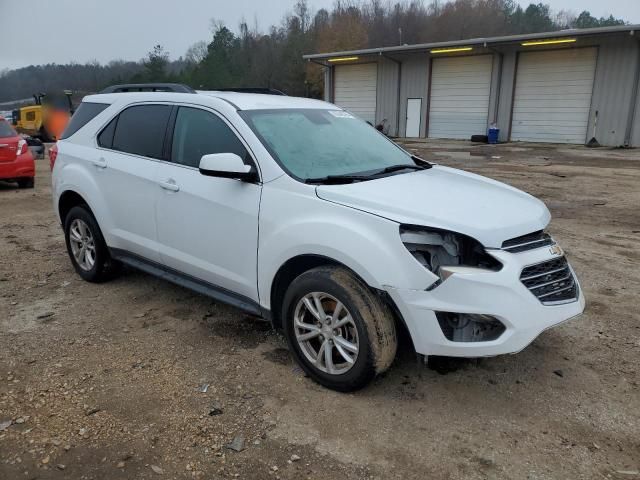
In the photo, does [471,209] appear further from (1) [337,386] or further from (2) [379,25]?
(2) [379,25]

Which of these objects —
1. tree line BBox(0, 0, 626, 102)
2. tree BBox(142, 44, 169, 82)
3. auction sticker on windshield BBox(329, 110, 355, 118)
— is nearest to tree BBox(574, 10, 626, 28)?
tree line BBox(0, 0, 626, 102)

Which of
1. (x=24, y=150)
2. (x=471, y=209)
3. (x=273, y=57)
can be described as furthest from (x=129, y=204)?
(x=273, y=57)

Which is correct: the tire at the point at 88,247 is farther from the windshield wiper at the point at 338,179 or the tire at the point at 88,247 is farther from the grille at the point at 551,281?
the grille at the point at 551,281

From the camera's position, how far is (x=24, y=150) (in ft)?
37.1

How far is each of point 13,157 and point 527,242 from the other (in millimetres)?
11183

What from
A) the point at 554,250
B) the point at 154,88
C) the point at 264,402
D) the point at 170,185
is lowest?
the point at 264,402

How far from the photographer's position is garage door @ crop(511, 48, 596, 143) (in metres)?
23.5

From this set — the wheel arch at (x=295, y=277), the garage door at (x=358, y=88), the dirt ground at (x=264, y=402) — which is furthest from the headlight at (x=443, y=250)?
the garage door at (x=358, y=88)

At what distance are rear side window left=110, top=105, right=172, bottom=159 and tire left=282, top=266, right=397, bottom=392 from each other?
6.13 ft

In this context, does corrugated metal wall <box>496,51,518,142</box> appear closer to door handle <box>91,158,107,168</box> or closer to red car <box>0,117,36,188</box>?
red car <box>0,117,36,188</box>

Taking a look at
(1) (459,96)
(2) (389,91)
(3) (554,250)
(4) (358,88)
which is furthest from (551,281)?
(4) (358,88)

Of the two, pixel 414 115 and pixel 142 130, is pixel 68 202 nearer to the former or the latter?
pixel 142 130

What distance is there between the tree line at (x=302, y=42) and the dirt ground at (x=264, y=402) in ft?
156

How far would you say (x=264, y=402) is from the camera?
3.20 m
